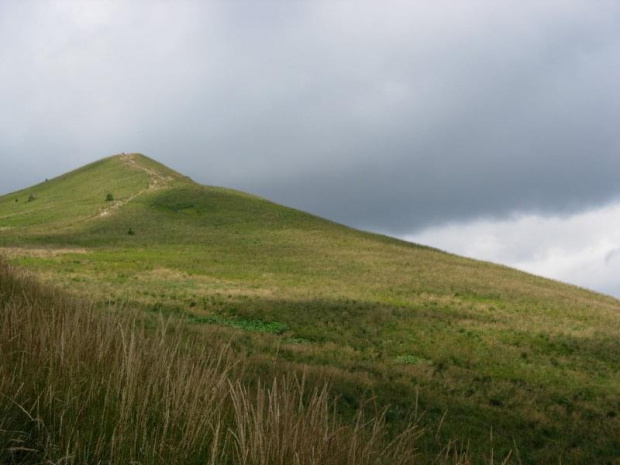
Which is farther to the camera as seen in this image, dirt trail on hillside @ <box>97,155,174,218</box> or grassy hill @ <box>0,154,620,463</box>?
dirt trail on hillside @ <box>97,155,174,218</box>

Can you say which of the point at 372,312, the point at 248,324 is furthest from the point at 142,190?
the point at 248,324

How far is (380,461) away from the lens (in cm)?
362

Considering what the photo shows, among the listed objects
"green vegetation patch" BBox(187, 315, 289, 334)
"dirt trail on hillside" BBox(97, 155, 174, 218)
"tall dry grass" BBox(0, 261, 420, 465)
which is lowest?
"green vegetation patch" BBox(187, 315, 289, 334)

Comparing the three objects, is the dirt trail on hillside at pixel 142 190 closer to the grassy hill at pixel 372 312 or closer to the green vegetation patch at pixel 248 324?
the grassy hill at pixel 372 312

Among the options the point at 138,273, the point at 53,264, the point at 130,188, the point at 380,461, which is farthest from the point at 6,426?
the point at 130,188

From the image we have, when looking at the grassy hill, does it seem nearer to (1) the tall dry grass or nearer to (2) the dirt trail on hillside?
(1) the tall dry grass

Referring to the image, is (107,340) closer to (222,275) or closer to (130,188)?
(222,275)

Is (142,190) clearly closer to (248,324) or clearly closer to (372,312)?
(372,312)

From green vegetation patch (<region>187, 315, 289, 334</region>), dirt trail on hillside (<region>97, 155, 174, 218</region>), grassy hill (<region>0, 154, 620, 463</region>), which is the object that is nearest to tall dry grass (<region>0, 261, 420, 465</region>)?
grassy hill (<region>0, 154, 620, 463</region>)

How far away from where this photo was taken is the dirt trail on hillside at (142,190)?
68556mm

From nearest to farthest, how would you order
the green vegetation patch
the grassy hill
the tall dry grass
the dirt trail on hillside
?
the tall dry grass < the grassy hill < the green vegetation patch < the dirt trail on hillside

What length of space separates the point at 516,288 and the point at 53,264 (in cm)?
3334

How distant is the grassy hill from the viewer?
1209 centimetres

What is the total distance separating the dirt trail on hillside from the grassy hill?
129 cm
